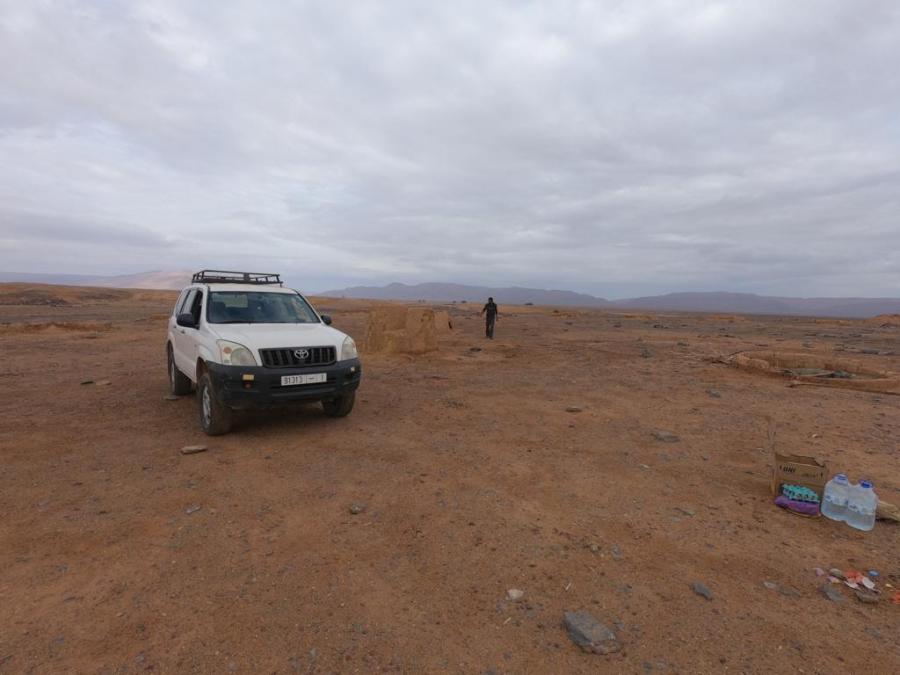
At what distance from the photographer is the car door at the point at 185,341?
6.59 metres

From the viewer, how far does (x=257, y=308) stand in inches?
274

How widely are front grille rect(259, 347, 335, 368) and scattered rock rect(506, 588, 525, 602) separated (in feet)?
12.7

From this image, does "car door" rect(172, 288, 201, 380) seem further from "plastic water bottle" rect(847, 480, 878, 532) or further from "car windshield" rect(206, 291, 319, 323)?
"plastic water bottle" rect(847, 480, 878, 532)

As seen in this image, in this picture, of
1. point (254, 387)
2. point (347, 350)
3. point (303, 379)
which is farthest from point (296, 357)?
point (347, 350)

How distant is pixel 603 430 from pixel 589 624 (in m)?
4.04

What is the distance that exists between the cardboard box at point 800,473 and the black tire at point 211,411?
19.8ft

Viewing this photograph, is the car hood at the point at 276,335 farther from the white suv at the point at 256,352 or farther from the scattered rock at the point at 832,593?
the scattered rock at the point at 832,593

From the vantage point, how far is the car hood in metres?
5.70

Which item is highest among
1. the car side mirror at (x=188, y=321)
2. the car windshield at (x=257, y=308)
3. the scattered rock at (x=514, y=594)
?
the car windshield at (x=257, y=308)

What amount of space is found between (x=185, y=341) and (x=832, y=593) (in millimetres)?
7749

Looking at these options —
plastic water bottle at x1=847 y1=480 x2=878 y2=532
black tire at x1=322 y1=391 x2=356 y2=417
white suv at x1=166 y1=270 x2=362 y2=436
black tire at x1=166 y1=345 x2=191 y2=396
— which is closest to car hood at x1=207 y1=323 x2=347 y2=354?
white suv at x1=166 y1=270 x2=362 y2=436

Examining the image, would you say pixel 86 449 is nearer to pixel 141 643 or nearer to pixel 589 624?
pixel 141 643

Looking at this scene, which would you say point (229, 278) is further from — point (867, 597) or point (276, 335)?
point (867, 597)

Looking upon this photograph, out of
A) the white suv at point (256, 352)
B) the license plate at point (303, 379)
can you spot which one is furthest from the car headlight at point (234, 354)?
the license plate at point (303, 379)
